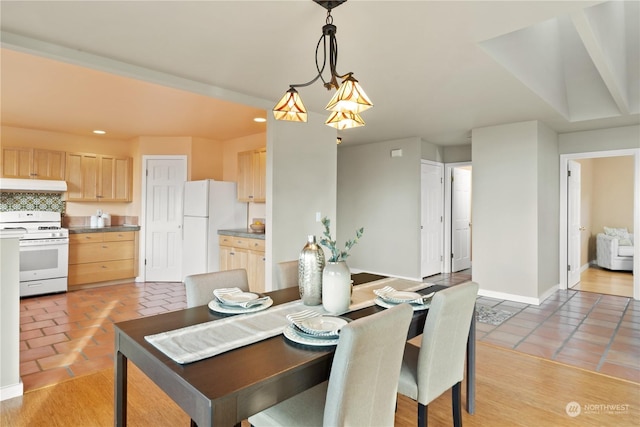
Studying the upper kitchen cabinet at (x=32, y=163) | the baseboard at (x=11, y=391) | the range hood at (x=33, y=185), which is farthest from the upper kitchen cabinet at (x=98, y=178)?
the baseboard at (x=11, y=391)

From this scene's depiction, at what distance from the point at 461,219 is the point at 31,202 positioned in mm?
7039

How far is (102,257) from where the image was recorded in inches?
211

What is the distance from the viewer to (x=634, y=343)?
10.5ft

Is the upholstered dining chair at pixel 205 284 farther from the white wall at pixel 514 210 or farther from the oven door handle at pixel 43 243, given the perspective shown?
the oven door handle at pixel 43 243

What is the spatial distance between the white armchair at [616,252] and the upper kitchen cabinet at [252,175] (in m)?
6.37

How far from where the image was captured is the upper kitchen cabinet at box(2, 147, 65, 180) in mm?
4832

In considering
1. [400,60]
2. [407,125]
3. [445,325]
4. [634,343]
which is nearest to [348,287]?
[445,325]

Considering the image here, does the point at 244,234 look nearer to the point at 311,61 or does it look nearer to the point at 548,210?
the point at 311,61

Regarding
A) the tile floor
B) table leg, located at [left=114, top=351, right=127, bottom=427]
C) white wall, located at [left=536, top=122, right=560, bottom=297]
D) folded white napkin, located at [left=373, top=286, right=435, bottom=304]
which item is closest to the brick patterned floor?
the tile floor

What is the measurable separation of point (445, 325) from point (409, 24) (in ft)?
5.76

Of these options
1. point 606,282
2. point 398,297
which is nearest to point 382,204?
point 606,282

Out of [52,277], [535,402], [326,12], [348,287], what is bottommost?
[535,402]

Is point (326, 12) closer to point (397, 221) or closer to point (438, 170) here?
point (397, 221)

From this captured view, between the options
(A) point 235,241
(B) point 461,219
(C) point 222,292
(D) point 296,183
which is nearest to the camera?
(C) point 222,292
